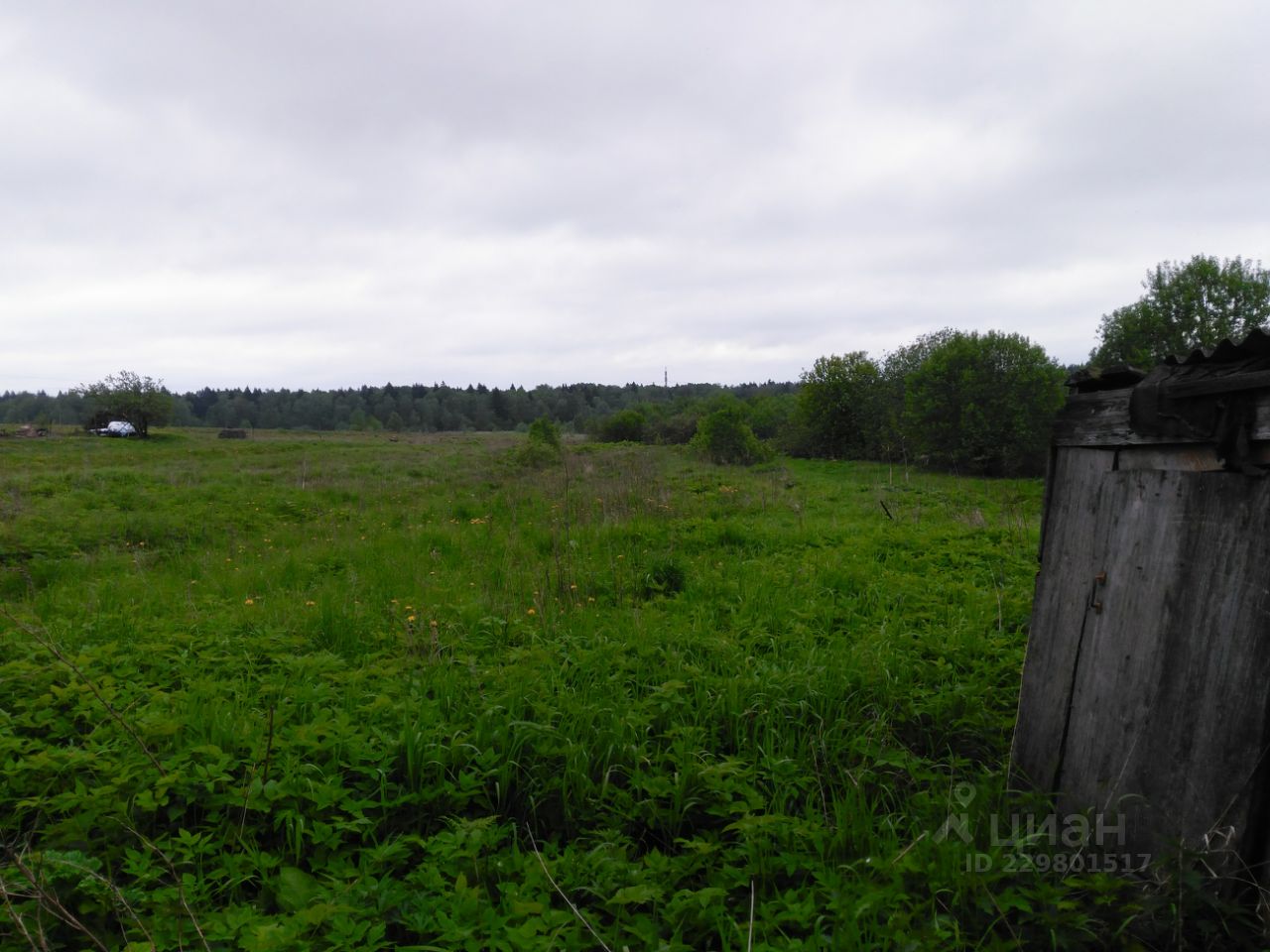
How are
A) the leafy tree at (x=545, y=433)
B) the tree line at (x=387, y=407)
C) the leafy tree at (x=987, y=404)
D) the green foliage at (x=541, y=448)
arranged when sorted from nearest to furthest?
1. the green foliage at (x=541, y=448)
2. the leafy tree at (x=545, y=433)
3. the leafy tree at (x=987, y=404)
4. the tree line at (x=387, y=407)

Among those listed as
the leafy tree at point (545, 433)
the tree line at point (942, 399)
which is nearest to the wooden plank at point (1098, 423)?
the tree line at point (942, 399)

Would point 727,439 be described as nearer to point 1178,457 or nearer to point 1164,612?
point 1178,457

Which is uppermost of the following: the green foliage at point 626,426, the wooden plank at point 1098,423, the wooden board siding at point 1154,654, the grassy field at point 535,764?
the green foliage at point 626,426

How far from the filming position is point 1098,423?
2902 millimetres

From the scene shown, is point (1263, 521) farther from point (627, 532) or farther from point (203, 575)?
point (203, 575)

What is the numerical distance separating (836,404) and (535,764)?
3592cm

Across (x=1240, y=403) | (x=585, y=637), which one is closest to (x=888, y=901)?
(x=1240, y=403)

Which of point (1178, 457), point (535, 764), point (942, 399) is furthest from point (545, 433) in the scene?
point (1178, 457)

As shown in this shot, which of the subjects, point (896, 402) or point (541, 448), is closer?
point (541, 448)

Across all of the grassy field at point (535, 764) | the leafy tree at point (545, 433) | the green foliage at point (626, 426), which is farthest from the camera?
the green foliage at point (626, 426)

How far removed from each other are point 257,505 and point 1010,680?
12.4 metres

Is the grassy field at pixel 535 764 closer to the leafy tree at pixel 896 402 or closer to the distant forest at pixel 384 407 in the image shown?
the leafy tree at pixel 896 402

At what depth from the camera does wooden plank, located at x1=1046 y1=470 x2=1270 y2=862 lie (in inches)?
86.8

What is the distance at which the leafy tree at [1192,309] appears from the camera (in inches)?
1124
